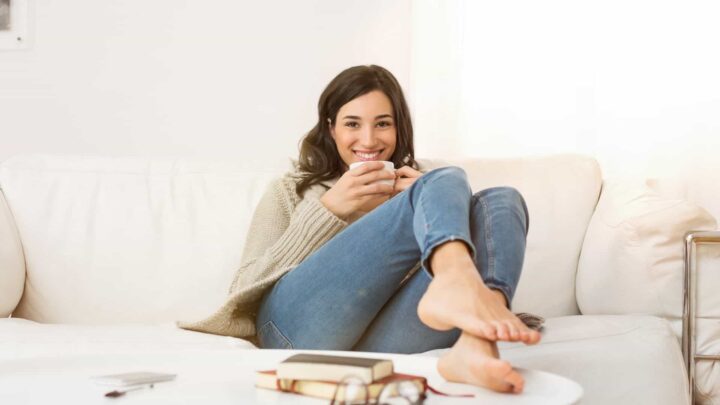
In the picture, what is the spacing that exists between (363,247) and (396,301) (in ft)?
0.44

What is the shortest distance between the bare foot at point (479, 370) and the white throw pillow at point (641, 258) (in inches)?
36.7

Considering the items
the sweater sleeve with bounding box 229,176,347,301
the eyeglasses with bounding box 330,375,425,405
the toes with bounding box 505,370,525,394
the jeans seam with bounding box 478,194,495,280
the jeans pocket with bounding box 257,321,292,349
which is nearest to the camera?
the eyeglasses with bounding box 330,375,425,405

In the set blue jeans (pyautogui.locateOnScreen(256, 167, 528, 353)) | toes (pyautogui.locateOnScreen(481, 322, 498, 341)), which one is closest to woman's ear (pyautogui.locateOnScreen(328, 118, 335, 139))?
blue jeans (pyautogui.locateOnScreen(256, 167, 528, 353))

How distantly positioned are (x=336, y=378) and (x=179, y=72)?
7.68 feet

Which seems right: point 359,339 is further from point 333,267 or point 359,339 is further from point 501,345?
point 501,345

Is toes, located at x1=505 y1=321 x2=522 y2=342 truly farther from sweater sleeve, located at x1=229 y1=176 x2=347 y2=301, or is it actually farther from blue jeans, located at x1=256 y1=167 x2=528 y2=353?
sweater sleeve, located at x1=229 y1=176 x2=347 y2=301

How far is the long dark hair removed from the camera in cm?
220

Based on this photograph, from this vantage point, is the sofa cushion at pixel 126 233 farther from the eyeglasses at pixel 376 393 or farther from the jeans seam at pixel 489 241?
the eyeglasses at pixel 376 393

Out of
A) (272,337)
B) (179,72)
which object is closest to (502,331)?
(272,337)

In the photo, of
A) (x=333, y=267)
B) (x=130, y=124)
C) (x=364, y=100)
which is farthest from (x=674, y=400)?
(x=130, y=124)

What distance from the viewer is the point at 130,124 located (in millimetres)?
3154

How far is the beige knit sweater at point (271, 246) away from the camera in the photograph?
70.4 inches

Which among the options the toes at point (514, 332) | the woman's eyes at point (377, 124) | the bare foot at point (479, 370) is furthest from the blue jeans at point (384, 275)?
the woman's eyes at point (377, 124)

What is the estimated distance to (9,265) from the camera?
2.10 metres
